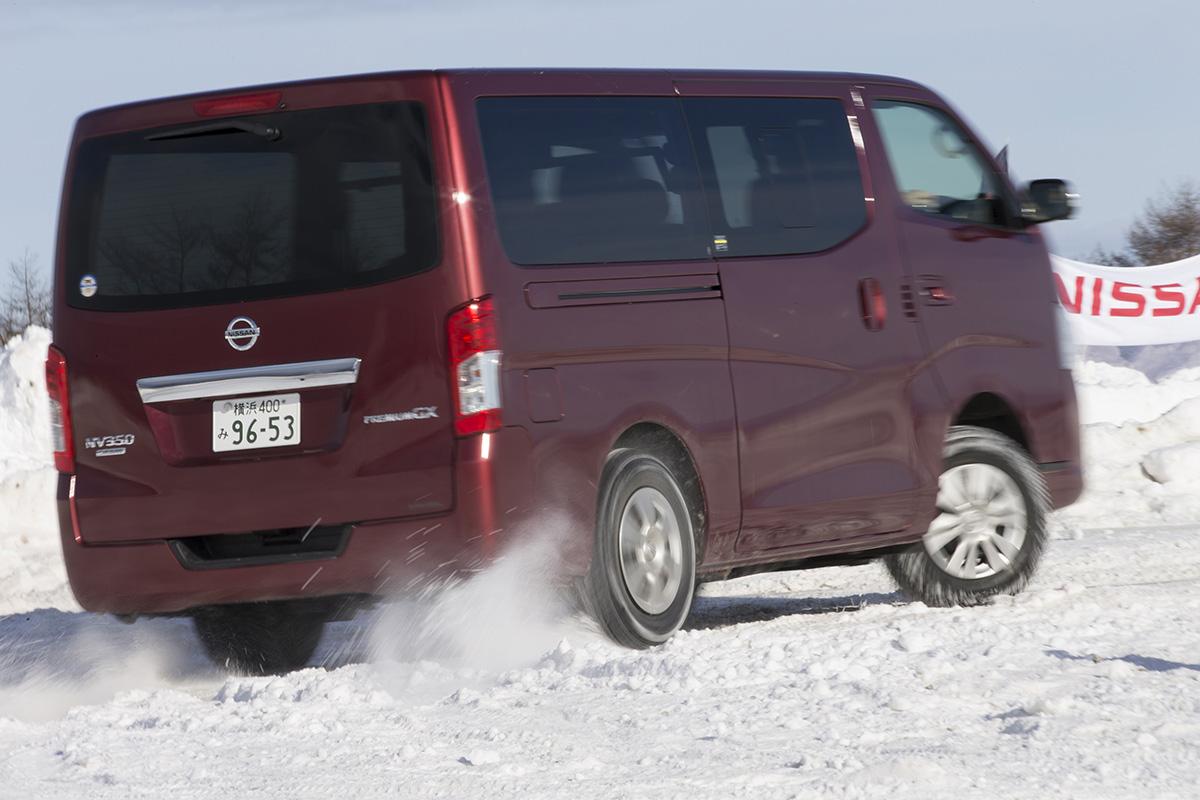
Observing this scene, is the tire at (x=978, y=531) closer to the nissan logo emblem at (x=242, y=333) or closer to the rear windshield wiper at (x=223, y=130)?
the nissan logo emblem at (x=242, y=333)

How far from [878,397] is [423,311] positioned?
223 centimetres

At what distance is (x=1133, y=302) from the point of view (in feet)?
67.0

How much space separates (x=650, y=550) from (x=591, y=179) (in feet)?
4.19

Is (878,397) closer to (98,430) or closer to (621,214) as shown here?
(621,214)

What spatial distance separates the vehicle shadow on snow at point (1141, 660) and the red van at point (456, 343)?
1421mm

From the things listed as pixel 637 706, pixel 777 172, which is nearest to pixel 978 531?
Answer: pixel 777 172

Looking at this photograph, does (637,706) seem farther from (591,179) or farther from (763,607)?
(763,607)

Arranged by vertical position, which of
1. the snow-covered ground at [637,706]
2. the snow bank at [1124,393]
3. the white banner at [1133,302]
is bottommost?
the snow bank at [1124,393]

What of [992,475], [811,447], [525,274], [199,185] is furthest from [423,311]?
[992,475]

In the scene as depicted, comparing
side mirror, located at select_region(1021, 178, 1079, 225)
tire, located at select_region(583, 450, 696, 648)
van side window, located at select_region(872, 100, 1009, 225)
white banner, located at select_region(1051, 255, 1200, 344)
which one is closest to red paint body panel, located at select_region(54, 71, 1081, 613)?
tire, located at select_region(583, 450, 696, 648)

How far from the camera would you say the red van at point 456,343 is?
6344 mm

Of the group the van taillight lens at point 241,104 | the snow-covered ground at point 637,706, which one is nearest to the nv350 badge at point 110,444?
the snow-covered ground at point 637,706

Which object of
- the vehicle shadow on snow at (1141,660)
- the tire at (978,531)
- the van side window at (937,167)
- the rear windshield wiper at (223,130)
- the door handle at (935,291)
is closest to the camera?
the vehicle shadow on snow at (1141,660)

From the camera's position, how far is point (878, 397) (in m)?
7.80
